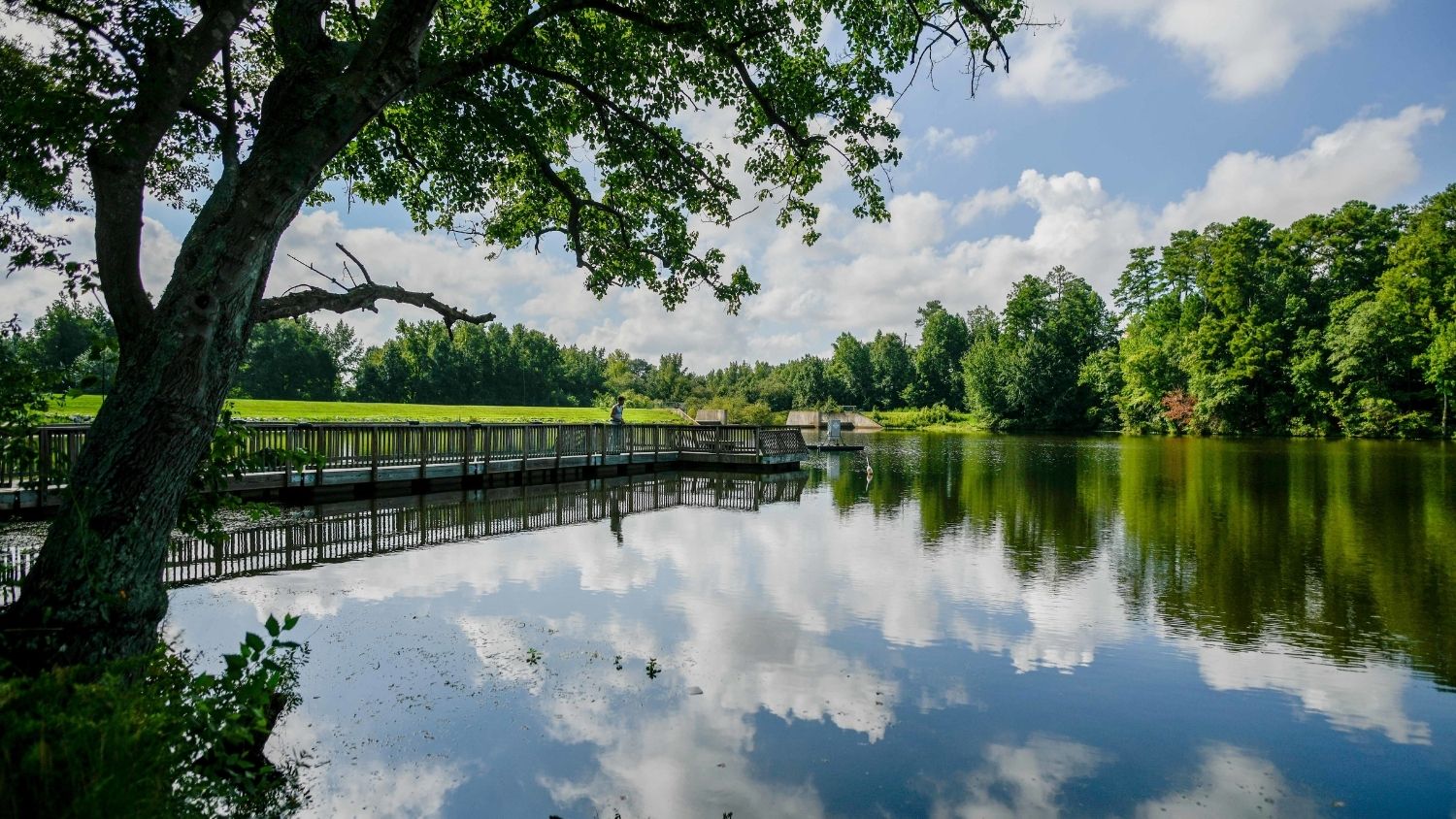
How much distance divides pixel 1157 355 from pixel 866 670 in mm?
65288

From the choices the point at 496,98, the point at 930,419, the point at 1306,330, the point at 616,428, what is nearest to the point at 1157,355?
the point at 1306,330

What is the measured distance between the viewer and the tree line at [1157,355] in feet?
160

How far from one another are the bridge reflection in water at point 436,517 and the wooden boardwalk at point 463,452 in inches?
35.3

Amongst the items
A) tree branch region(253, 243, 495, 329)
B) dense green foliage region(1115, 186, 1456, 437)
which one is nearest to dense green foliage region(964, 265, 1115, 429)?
dense green foliage region(1115, 186, 1456, 437)

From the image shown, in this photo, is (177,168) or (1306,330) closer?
(177,168)

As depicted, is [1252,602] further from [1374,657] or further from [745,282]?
[745,282]

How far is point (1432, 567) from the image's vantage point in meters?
10.5

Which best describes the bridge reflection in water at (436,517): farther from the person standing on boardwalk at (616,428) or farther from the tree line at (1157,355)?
the tree line at (1157,355)

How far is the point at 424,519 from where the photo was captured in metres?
13.8

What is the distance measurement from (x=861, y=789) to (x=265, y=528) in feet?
36.4

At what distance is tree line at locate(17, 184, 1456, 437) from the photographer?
48812 mm

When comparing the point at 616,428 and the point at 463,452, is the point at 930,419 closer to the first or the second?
the point at 616,428

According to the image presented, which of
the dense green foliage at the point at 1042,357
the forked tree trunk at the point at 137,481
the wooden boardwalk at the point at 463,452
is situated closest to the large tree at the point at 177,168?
the forked tree trunk at the point at 137,481

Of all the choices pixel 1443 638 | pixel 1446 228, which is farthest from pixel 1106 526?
pixel 1446 228
